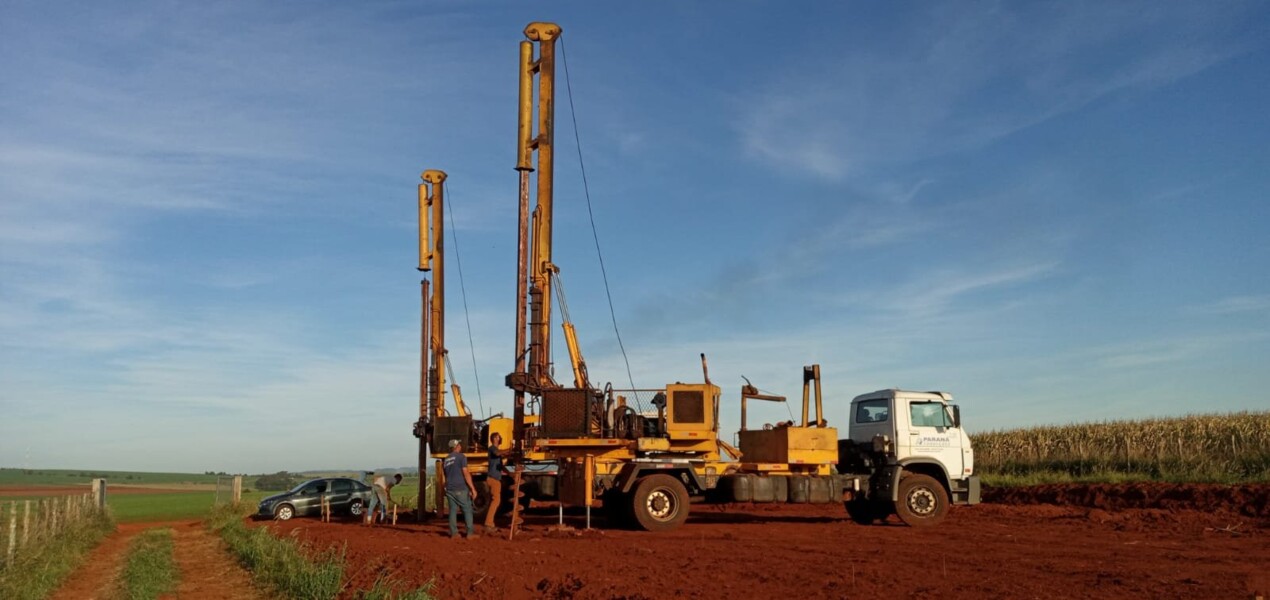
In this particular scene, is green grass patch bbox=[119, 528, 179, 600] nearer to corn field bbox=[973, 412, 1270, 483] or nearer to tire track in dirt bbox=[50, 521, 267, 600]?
tire track in dirt bbox=[50, 521, 267, 600]

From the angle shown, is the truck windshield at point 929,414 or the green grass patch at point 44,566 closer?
the green grass patch at point 44,566

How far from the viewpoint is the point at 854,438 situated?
2206 cm

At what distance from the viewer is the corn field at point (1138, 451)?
93.7ft

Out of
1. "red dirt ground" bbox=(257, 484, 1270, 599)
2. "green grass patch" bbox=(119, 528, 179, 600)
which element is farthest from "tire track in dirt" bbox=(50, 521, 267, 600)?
"red dirt ground" bbox=(257, 484, 1270, 599)

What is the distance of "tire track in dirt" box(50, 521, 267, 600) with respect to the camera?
51.0 feet

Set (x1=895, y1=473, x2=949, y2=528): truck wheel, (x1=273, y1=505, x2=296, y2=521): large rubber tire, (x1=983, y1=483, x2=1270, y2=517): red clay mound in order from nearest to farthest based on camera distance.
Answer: (x1=895, y1=473, x2=949, y2=528): truck wheel < (x1=983, y1=483, x2=1270, y2=517): red clay mound < (x1=273, y1=505, x2=296, y2=521): large rubber tire

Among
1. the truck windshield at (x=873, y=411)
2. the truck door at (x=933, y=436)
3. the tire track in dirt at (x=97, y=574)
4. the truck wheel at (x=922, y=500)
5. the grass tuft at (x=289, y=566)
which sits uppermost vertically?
the truck windshield at (x=873, y=411)

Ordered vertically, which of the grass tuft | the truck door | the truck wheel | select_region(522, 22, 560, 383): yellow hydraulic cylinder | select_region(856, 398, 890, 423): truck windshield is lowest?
the grass tuft

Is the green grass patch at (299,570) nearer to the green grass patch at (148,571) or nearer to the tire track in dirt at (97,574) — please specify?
the green grass patch at (148,571)

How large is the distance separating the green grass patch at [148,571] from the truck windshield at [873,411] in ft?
44.8

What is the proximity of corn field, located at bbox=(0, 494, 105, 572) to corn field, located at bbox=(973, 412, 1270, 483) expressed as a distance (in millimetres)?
27118

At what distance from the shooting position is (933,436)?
20.9 m

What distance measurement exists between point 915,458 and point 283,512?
62.0 ft

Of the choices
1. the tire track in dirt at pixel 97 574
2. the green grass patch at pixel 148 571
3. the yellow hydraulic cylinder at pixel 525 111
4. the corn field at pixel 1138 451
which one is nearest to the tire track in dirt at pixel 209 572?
the green grass patch at pixel 148 571
